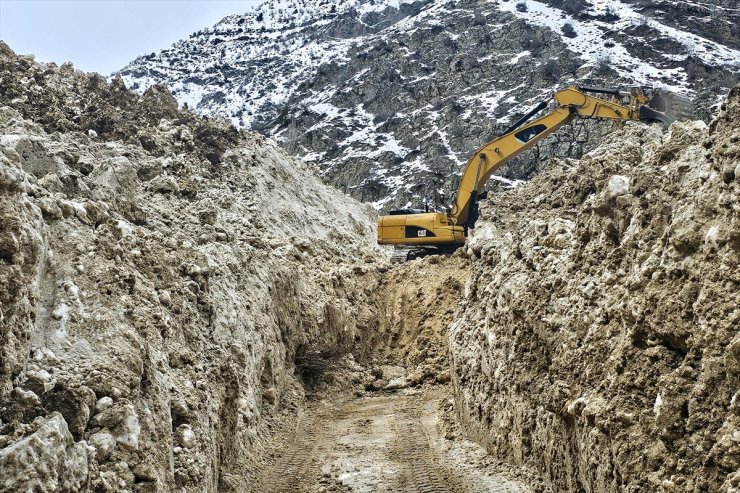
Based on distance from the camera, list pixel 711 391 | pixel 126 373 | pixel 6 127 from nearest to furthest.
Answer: pixel 711 391 < pixel 126 373 < pixel 6 127

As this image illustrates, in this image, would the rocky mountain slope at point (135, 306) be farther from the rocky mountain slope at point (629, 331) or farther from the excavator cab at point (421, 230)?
the rocky mountain slope at point (629, 331)

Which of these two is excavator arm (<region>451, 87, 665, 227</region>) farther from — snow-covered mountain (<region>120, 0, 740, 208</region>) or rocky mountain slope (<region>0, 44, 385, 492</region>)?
snow-covered mountain (<region>120, 0, 740, 208</region>)

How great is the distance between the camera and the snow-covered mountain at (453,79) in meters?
49.2

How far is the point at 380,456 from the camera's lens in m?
9.72

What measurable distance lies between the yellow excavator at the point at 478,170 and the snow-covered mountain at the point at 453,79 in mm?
24567

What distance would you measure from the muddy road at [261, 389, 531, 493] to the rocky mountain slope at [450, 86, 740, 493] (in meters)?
0.49

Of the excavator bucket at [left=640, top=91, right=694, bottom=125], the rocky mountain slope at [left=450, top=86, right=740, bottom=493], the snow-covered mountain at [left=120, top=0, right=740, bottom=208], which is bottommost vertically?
the rocky mountain slope at [left=450, top=86, right=740, bottom=493]

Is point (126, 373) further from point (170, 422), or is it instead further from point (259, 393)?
point (259, 393)

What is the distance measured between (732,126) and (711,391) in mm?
2159

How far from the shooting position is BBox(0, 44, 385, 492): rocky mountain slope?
5.03 meters

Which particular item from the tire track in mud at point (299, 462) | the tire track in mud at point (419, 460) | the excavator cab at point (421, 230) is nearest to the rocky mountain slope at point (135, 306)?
the tire track in mud at point (299, 462)

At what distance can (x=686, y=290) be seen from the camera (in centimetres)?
536

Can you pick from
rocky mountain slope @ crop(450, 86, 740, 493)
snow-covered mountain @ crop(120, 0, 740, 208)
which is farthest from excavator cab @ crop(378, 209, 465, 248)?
snow-covered mountain @ crop(120, 0, 740, 208)

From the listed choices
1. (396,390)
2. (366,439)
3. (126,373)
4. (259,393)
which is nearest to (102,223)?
(126,373)
